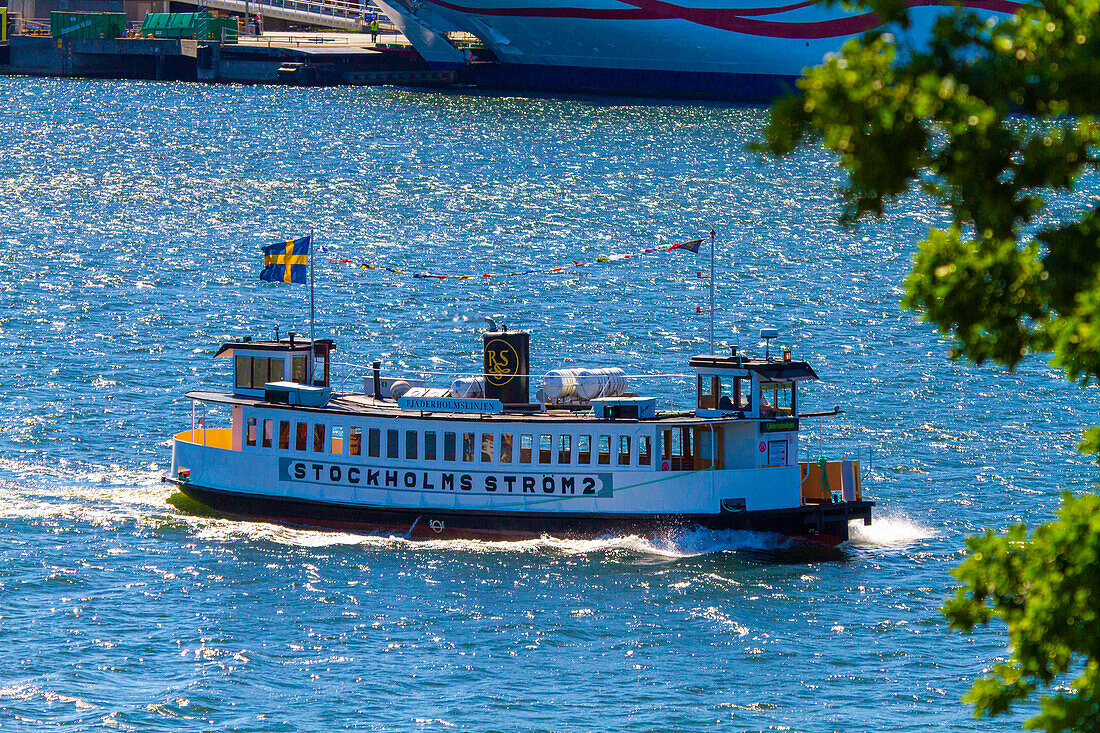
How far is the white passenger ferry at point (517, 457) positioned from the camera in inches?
1628

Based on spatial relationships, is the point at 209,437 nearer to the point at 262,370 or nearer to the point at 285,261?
the point at 262,370

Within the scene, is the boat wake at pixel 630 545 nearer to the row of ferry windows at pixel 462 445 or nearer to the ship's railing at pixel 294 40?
the row of ferry windows at pixel 462 445

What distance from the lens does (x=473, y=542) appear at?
4225 cm

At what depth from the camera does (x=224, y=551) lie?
137 ft

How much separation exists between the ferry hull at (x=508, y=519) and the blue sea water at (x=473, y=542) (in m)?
0.42

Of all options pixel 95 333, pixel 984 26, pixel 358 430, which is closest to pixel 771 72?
pixel 95 333

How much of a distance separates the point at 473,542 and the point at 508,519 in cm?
103

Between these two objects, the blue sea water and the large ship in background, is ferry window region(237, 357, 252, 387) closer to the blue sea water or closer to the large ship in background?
the blue sea water

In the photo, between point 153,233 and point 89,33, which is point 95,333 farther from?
point 89,33

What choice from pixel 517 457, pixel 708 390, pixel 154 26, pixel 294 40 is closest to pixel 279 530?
pixel 517 457

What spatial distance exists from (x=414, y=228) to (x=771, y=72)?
72730 millimetres

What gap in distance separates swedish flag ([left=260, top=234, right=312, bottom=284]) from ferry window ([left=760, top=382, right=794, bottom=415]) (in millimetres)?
12375

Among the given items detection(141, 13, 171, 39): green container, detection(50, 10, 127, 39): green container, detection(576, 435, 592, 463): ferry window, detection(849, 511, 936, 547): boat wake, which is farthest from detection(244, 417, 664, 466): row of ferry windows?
detection(141, 13, 171, 39): green container

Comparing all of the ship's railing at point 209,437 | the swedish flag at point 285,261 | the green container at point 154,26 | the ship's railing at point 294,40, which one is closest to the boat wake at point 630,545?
the ship's railing at point 209,437
